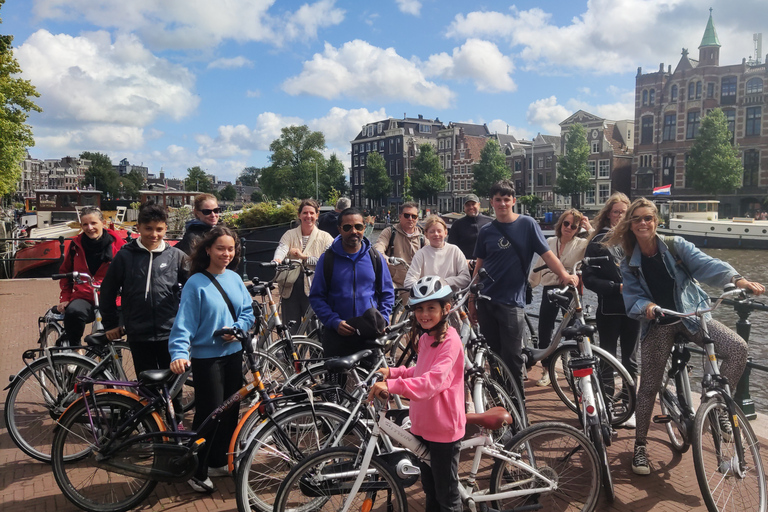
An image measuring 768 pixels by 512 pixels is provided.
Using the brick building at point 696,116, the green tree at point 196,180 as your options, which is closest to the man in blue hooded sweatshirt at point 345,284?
the brick building at point 696,116

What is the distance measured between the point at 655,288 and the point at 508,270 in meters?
1.05

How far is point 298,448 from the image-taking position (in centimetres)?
302

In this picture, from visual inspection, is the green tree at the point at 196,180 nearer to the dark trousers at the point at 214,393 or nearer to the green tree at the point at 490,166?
the green tree at the point at 490,166

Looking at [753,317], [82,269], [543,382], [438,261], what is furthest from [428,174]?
[82,269]

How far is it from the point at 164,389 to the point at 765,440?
4.24 meters

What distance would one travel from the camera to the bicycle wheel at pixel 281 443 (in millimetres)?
2906

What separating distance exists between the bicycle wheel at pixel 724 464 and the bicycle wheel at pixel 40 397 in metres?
3.76

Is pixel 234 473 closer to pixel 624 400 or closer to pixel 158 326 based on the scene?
pixel 158 326

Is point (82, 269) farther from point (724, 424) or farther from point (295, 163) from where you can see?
point (295, 163)

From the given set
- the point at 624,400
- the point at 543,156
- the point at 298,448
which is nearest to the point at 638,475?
the point at 624,400

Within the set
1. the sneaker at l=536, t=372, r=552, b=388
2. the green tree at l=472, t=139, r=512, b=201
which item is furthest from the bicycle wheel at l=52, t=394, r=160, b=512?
the green tree at l=472, t=139, r=512, b=201

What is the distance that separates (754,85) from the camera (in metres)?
45.0

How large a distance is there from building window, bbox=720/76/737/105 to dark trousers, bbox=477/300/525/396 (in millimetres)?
51403

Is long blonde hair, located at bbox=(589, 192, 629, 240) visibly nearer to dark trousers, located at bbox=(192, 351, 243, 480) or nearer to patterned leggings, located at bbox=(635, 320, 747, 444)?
patterned leggings, located at bbox=(635, 320, 747, 444)
